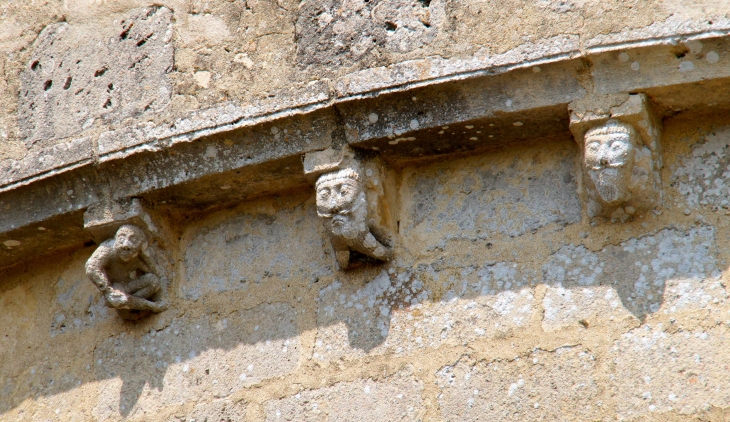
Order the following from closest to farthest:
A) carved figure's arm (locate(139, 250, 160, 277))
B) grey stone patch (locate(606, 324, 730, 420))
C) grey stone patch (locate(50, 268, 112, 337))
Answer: grey stone patch (locate(606, 324, 730, 420)), carved figure's arm (locate(139, 250, 160, 277)), grey stone patch (locate(50, 268, 112, 337))

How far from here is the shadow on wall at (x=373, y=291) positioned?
136 inches

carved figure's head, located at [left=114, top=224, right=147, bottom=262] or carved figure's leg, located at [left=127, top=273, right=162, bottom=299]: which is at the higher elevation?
carved figure's head, located at [left=114, top=224, right=147, bottom=262]

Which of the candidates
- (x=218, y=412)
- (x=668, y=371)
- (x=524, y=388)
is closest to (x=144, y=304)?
(x=218, y=412)

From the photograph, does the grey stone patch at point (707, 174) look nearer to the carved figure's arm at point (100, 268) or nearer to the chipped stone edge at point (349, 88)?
the chipped stone edge at point (349, 88)

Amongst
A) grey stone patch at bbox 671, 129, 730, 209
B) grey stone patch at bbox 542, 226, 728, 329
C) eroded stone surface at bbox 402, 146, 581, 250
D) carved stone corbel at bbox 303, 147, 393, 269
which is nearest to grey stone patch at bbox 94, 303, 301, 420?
carved stone corbel at bbox 303, 147, 393, 269

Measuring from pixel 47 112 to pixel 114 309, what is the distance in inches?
33.4

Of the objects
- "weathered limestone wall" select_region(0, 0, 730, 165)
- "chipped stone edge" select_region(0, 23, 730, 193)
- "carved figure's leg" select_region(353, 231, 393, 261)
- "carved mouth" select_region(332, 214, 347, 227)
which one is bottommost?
"carved figure's leg" select_region(353, 231, 393, 261)

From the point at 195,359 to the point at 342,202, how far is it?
0.84 metres

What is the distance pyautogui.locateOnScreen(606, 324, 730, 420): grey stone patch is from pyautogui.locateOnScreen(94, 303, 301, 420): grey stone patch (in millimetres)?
1145

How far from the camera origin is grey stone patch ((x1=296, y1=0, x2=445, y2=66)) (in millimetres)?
3742

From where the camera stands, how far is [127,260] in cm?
393

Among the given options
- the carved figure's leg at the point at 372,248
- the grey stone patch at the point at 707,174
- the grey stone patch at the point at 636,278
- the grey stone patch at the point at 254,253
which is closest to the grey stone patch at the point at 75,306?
the grey stone patch at the point at 254,253

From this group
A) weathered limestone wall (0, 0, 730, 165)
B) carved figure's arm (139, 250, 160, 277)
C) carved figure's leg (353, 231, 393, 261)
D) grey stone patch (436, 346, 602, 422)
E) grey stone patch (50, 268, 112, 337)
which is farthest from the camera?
grey stone patch (50, 268, 112, 337)

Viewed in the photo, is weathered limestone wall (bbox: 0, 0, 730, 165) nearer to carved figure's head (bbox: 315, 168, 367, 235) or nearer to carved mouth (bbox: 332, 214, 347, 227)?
carved figure's head (bbox: 315, 168, 367, 235)
